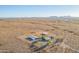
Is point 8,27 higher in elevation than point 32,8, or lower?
lower

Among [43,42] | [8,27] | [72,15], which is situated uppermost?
[72,15]

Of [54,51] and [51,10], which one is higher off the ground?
[51,10]

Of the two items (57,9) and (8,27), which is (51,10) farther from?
(8,27)
